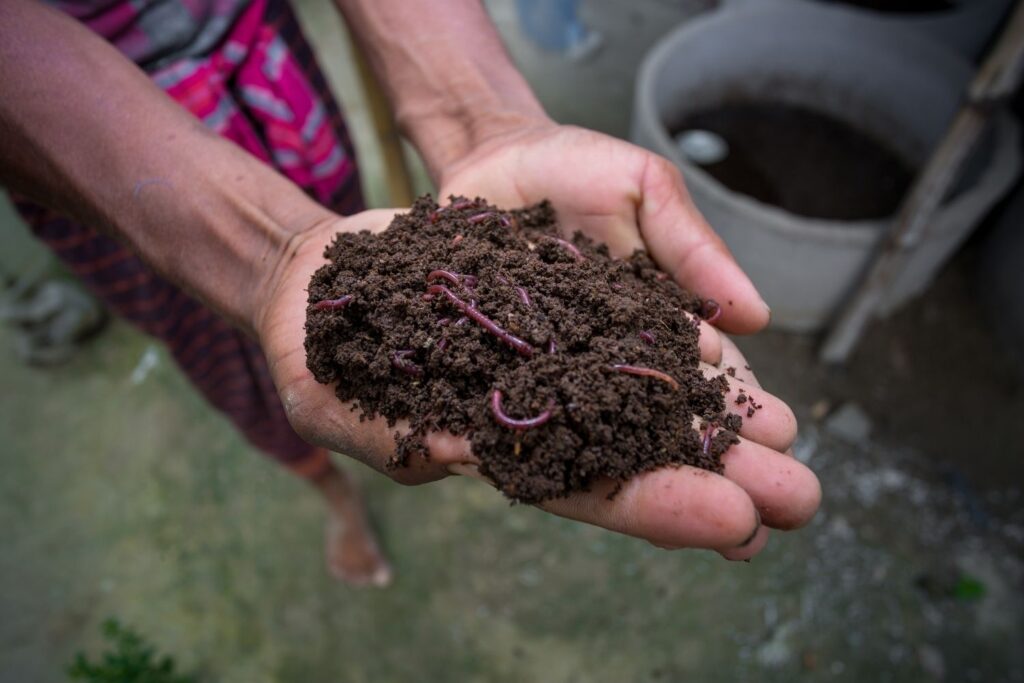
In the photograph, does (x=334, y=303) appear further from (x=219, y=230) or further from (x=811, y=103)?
(x=811, y=103)

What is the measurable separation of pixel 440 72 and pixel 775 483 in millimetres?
1890

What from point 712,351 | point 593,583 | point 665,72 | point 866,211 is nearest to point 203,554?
point 593,583

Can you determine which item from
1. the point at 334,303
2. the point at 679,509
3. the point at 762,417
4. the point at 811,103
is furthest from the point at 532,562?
the point at 811,103

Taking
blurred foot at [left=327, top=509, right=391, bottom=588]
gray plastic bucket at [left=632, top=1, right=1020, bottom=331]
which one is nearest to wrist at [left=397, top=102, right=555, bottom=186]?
gray plastic bucket at [left=632, top=1, right=1020, bottom=331]

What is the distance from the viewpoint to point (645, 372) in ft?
5.45

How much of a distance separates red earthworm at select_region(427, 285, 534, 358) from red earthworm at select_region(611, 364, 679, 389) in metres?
0.23

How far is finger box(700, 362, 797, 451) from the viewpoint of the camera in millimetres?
1837

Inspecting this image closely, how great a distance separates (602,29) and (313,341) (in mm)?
5740

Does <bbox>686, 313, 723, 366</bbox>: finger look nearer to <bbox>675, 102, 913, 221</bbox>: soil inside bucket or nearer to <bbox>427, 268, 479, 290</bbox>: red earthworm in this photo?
<bbox>427, 268, 479, 290</bbox>: red earthworm

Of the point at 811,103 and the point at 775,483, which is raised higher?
the point at 775,483

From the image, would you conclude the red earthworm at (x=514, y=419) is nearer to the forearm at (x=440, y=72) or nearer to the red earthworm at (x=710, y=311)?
the red earthworm at (x=710, y=311)

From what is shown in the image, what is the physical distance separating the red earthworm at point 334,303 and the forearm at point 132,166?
414 millimetres

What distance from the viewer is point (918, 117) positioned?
4.48 metres

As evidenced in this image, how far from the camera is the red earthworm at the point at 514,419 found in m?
1.59
